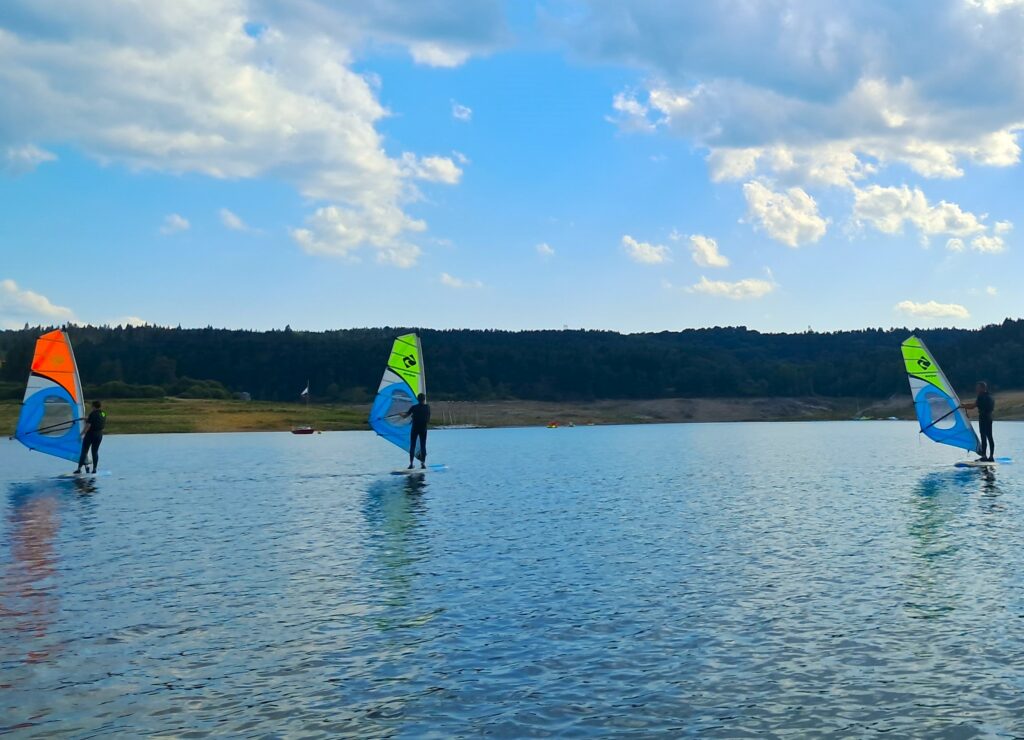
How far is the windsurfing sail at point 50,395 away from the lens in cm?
4519

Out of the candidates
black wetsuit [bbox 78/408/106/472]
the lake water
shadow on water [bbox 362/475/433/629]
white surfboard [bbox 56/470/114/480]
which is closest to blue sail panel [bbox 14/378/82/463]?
black wetsuit [bbox 78/408/106/472]

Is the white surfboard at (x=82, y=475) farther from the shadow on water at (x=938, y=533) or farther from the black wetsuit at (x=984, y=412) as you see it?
the black wetsuit at (x=984, y=412)

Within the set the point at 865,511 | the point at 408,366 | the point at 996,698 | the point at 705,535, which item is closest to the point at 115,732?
the point at 996,698

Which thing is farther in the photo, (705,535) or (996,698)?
(705,535)

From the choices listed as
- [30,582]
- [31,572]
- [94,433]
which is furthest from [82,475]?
[30,582]

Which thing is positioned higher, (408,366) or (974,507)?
(408,366)

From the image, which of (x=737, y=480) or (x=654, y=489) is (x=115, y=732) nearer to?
(x=654, y=489)

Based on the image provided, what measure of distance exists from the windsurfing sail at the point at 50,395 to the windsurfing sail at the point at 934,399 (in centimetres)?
3965

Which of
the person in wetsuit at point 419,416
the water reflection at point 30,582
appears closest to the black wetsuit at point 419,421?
the person in wetsuit at point 419,416

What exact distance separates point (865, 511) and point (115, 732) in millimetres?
25924

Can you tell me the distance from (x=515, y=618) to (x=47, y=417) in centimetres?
3615

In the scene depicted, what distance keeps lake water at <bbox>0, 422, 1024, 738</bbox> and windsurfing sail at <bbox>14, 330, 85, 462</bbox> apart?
11884 millimetres

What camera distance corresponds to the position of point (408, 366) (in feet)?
163

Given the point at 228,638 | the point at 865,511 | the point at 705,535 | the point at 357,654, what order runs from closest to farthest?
the point at 357,654, the point at 228,638, the point at 705,535, the point at 865,511
